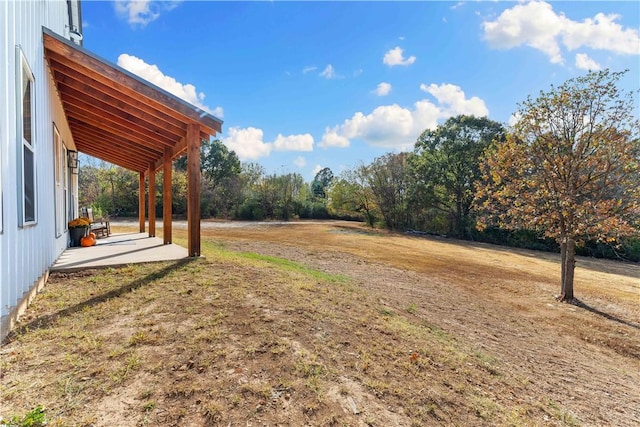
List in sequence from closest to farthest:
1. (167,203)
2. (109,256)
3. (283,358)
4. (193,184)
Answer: (283,358) < (109,256) < (193,184) < (167,203)

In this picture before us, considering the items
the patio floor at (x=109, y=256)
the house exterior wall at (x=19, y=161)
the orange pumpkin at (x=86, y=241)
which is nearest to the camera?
the house exterior wall at (x=19, y=161)

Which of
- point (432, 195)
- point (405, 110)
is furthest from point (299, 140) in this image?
point (432, 195)

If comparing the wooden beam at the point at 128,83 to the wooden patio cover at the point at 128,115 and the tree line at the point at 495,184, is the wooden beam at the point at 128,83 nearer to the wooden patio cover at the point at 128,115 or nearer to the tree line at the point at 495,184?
the wooden patio cover at the point at 128,115

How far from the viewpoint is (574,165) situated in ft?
23.3

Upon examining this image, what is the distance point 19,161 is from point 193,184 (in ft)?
9.55

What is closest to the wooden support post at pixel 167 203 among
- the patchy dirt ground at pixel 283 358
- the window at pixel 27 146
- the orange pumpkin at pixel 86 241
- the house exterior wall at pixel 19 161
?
the orange pumpkin at pixel 86 241

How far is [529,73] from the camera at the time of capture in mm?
9328

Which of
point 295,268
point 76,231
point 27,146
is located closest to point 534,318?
point 295,268

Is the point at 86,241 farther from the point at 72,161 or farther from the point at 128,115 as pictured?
the point at 128,115

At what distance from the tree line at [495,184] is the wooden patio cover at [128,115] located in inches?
280

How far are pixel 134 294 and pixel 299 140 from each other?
1904 cm

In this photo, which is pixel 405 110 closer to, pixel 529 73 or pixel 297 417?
pixel 529 73

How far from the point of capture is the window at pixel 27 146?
2715 mm

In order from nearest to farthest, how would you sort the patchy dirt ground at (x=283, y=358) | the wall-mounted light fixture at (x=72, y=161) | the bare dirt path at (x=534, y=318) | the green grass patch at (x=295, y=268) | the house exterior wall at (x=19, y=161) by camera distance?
the patchy dirt ground at (x=283, y=358)
the house exterior wall at (x=19, y=161)
the bare dirt path at (x=534, y=318)
the green grass patch at (x=295, y=268)
the wall-mounted light fixture at (x=72, y=161)
